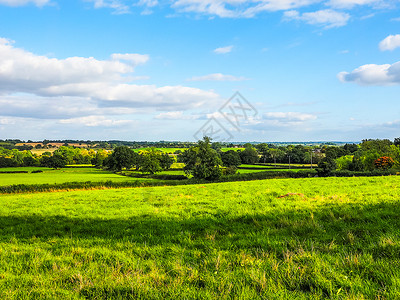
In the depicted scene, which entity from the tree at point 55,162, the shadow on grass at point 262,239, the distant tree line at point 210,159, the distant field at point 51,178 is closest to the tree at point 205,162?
the distant tree line at point 210,159

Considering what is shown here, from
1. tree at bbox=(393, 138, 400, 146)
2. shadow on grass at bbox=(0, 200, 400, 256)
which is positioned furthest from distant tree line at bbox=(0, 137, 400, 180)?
shadow on grass at bbox=(0, 200, 400, 256)

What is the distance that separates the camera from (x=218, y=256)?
5160mm

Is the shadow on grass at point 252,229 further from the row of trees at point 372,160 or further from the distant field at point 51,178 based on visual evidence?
the row of trees at point 372,160

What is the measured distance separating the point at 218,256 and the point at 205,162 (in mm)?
56731

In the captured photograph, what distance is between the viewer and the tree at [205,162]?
6025 centimetres

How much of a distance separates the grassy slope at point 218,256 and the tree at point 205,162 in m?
50.5

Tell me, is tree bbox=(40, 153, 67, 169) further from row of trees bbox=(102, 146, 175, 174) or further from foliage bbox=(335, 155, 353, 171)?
foliage bbox=(335, 155, 353, 171)

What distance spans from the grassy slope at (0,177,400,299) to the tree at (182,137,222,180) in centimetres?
5045

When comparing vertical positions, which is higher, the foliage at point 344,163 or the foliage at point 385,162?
the foliage at point 385,162

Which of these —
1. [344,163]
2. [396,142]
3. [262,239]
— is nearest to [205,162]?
[262,239]

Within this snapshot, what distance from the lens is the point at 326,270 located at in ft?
14.1

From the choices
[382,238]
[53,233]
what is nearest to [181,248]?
[382,238]

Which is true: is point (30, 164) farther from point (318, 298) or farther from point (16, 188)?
point (318, 298)

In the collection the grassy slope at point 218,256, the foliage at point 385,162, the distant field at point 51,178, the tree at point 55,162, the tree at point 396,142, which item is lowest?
the distant field at point 51,178
